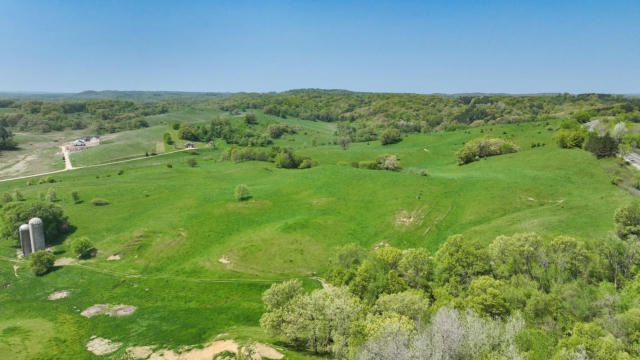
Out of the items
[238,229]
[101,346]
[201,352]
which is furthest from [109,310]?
[238,229]

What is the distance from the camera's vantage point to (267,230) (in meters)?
74.1

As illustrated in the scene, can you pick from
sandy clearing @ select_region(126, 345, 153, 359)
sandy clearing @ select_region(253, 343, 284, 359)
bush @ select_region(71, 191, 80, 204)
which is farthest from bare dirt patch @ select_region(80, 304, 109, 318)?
bush @ select_region(71, 191, 80, 204)

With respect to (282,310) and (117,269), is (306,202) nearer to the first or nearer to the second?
(117,269)

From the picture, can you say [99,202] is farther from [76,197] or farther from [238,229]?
[238,229]

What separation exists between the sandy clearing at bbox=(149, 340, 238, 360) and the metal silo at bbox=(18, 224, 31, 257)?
164 ft

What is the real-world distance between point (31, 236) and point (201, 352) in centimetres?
5592

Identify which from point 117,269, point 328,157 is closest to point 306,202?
point 117,269

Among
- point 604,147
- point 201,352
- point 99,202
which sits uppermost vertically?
point 604,147

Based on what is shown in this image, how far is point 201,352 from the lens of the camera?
3578 cm

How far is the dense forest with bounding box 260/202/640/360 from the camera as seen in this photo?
2639 centimetres

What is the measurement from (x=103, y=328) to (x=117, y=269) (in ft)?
66.0

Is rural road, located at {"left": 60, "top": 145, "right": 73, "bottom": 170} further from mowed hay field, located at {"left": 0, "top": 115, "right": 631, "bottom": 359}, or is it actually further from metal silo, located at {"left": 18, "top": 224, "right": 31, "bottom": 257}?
metal silo, located at {"left": 18, "top": 224, "right": 31, "bottom": 257}

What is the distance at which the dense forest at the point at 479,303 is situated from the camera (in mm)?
26391

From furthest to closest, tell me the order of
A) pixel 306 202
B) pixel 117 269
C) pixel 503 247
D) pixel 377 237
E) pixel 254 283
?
pixel 306 202
pixel 377 237
pixel 117 269
pixel 254 283
pixel 503 247
